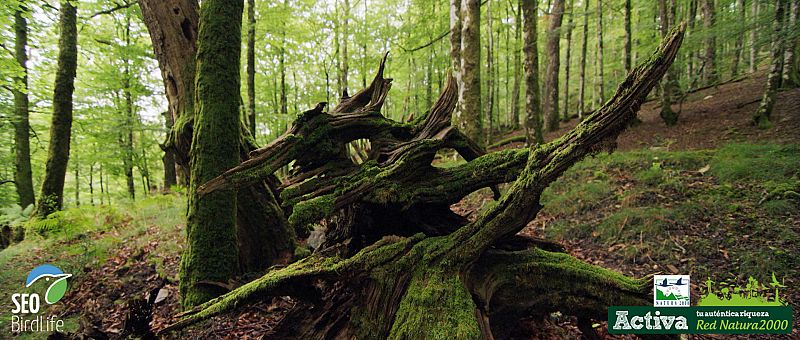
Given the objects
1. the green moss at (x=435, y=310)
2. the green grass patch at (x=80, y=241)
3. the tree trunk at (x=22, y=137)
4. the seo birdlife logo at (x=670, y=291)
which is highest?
the tree trunk at (x=22, y=137)

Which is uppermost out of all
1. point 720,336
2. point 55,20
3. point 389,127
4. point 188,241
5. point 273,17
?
point 273,17

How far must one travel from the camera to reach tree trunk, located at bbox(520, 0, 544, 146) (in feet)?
27.9

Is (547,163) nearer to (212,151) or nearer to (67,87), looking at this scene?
(212,151)

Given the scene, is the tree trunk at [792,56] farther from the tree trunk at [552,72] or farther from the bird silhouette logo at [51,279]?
the bird silhouette logo at [51,279]

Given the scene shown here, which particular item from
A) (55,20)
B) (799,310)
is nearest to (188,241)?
(799,310)

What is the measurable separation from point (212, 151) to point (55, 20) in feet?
35.4

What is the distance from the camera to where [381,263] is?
2.74 m

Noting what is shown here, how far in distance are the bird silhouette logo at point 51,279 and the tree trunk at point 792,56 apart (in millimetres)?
14599

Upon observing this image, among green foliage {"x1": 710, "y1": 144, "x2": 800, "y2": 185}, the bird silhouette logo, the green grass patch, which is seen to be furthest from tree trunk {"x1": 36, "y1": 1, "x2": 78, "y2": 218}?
green foliage {"x1": 710, "y1": 144, "x2": 800, "y2": 185}

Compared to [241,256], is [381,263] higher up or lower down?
higher up

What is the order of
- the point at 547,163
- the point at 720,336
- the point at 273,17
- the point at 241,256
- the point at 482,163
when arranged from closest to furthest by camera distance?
the point at 547,163 → the point at 482,163 → the point at 720,336 → the point at 241,256 → the point at 273,17

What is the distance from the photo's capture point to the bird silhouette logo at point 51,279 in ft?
16.6

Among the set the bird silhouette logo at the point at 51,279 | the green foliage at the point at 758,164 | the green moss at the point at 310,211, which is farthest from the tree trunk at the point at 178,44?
the green foliage at the point at 758,164

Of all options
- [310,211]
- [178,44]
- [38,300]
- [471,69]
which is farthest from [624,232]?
[38,300]
